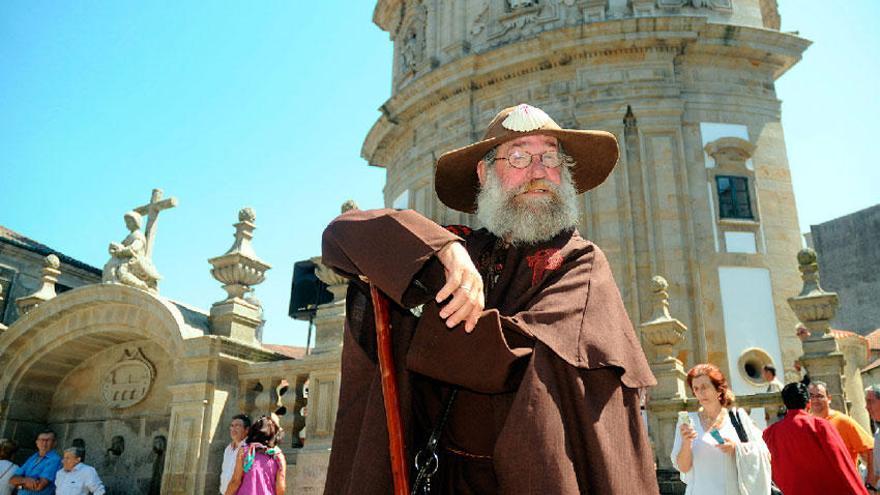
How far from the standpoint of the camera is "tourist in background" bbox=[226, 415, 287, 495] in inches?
221

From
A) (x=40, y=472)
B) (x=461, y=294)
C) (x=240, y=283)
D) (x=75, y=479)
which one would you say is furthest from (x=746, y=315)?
(x=461, y=294)

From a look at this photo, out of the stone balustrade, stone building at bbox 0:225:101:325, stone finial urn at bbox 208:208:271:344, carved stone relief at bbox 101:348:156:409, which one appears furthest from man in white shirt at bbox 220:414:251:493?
stone building at bbox 0:225:101:325

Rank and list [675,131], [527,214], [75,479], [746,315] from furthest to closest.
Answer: [675,131] < [746,315] < [75,479] < [527,214]

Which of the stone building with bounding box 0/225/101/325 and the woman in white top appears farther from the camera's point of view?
the stone building with bounding box 0/225/101/325

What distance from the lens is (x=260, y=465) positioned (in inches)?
223

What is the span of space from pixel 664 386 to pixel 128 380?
653 centimetres

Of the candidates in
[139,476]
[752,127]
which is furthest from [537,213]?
[752,127]

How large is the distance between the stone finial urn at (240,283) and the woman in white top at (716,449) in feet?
15.4

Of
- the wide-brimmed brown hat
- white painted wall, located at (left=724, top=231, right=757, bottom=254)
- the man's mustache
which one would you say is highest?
white painted wall, located at (left=724, top=231, right=757, bottom=254)

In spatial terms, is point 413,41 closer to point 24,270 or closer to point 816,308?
point 24,270

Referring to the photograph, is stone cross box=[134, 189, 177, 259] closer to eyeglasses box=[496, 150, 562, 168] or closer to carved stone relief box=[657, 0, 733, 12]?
eyeglasses box=[496, 150, 562, 168]

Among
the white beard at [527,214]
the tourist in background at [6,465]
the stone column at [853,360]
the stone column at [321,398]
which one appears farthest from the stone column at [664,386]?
the stone column at [853,360]

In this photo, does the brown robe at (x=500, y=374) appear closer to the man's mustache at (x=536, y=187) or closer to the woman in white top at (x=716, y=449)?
the man's mustache at (x=536, y=187)

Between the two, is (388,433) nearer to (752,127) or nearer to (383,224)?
(383,224)
